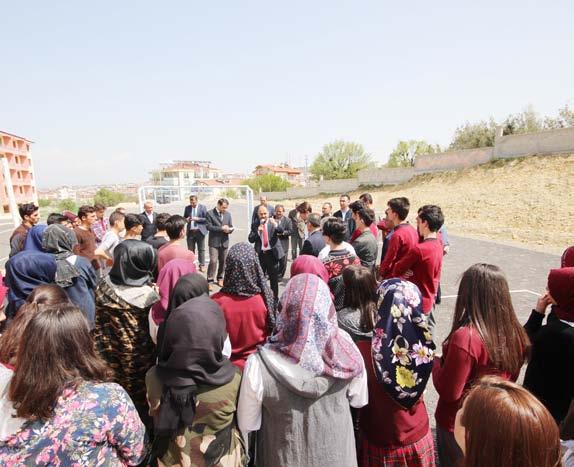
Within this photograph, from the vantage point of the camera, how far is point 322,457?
6.13 ft

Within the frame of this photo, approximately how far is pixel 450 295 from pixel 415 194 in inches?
1065

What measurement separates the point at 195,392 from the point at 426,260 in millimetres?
2662

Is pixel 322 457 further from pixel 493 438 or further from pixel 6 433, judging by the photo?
pixel 6 433

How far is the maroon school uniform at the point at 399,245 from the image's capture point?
4000 millimetres

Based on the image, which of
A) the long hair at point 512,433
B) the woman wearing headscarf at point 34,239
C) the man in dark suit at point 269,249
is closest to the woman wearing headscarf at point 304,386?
the long hair at point 512,433

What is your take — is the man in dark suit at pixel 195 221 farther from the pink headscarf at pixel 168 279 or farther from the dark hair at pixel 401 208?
the pink headscarf at pixel 168 279

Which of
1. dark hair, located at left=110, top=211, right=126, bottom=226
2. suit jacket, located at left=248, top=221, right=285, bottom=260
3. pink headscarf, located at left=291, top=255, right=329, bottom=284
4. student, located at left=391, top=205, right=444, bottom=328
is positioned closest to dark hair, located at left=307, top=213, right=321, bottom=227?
suit jacket, located at left=248, top=221, right=285, bottom=260

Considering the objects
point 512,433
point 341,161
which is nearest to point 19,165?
point 341,161

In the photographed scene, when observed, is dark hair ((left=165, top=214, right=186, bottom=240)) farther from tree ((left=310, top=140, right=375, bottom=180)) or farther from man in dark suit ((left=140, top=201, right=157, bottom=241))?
tree ((left=310, top=140, right=375, bottom=180))

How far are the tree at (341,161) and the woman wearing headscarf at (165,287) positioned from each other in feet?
212

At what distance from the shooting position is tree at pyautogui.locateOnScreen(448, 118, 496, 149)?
40.6 m

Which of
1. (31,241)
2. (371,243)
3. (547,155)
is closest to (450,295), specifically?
(371,243)

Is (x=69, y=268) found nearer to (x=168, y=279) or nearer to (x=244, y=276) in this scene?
(x=168, y=279)

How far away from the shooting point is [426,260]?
143 inches
